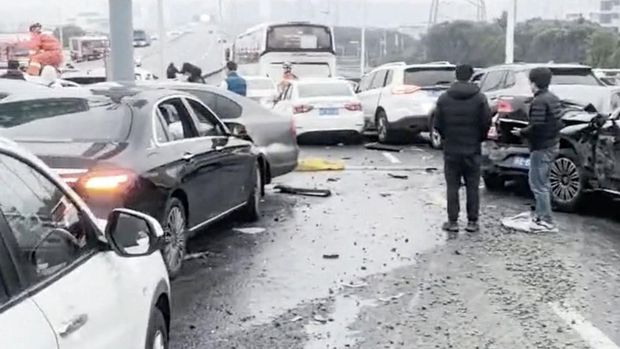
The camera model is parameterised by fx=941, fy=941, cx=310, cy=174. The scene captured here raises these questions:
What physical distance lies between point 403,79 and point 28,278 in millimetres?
17481

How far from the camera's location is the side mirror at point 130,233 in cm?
380

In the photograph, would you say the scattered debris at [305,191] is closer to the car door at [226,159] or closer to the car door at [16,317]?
the car door at [226,159]

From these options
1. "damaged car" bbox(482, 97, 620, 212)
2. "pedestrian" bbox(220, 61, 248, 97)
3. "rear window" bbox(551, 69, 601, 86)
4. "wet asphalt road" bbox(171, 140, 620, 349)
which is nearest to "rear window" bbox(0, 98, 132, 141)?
"wet asphalt road" bbox(171, 140, 620, 349)

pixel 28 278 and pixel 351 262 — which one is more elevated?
pixel 28 278

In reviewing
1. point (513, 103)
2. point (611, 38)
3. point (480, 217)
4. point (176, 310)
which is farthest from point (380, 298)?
point (611, 38)

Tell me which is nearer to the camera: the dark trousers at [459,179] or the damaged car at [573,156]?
the dark trousers at [459,179]

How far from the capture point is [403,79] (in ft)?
65.9

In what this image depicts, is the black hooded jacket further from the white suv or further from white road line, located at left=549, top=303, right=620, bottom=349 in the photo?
the white suv

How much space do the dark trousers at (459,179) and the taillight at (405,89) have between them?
392 inches

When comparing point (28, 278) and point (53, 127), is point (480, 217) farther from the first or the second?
point (28, 278)

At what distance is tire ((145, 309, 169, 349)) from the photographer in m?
4.23

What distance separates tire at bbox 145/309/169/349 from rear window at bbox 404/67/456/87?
15.7m

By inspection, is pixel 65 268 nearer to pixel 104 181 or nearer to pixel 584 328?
pixel 104 181

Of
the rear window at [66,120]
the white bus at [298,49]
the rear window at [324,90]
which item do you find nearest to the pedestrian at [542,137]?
the rear window at [66,120]
